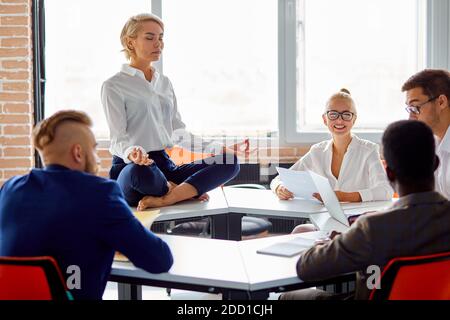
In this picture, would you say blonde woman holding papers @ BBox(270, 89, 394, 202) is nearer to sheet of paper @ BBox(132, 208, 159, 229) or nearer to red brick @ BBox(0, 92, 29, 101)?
sheet of paper @ BBox(132, 208, 159, 229)

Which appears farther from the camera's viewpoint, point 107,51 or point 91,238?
point 107,51

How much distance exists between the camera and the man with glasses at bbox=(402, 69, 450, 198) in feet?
8.57

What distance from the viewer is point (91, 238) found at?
65.9 inches

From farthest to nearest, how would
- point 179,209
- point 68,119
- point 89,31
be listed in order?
1. point 89,31
2. point 179,209
3. point 68,119

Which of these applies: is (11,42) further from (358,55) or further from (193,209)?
(358,55)

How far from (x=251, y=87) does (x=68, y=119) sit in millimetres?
3061

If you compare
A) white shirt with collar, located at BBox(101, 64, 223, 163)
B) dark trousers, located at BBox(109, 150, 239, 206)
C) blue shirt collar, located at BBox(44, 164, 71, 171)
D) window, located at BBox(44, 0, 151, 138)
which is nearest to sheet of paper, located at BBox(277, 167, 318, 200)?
dark trousers, located at BBox(109, 150, 239, 206)

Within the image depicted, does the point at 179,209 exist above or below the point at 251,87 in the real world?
below

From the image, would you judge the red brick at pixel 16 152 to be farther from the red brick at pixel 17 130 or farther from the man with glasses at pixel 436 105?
the man with glasses at pixel 436 105

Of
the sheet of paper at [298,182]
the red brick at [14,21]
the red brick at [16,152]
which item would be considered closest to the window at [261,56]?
the red brick at [14,21]

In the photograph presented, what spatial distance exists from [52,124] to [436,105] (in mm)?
1672

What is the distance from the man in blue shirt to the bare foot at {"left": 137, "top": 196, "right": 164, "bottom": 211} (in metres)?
0.97
